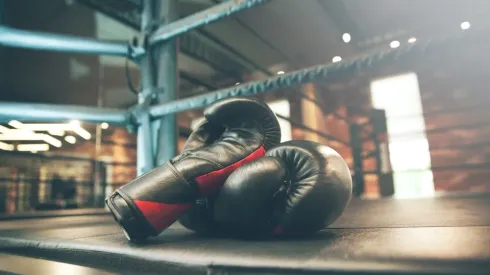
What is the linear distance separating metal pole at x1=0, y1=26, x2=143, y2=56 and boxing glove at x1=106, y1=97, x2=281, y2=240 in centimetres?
75

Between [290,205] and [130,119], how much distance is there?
0.89m

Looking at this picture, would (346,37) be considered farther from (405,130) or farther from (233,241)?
(233,241)

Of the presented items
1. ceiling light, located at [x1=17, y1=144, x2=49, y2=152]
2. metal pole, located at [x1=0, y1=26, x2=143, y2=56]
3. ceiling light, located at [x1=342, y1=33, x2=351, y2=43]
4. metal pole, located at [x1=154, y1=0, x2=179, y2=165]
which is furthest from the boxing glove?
ceiling light, located at [x1=17, y1=144, x2=49, y2=152]

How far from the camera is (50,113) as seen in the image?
120 cm

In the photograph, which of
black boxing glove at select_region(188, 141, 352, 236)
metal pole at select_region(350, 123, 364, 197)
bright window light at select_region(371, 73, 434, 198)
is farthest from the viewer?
bright window light at select_region(371, 73, 434, 198)

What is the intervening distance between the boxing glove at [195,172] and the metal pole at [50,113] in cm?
64

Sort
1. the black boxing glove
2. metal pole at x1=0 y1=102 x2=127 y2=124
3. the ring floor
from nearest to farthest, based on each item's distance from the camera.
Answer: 1. the ring floor
2. the black boxing glove
3. metal pole at x1=0 y1=102 x2=127 y2=124

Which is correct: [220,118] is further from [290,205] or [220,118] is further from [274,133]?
[290,205]

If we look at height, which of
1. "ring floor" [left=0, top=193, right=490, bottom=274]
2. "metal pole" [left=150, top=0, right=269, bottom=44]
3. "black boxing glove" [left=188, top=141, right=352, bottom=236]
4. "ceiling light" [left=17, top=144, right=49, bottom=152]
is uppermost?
"ceiling light" [left=17, top=144, right=49, bottom=152]

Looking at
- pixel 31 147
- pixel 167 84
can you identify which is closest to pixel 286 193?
pixel 167 84

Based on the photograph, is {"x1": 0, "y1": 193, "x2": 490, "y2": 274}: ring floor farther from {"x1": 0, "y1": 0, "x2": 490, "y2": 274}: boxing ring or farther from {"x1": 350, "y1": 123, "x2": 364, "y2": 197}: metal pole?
{"x1": 350, "y1": 123, "x2": 364, "y2": 197}: metal pole

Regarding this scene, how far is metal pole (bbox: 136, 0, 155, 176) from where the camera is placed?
1.24m

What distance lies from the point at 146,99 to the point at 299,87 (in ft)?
7.52

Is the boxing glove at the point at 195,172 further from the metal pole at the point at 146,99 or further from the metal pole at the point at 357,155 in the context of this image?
the metal pole at the point at 357,155
